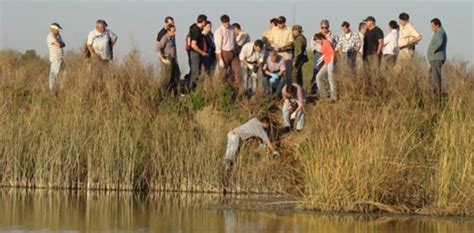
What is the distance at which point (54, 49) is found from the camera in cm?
3095

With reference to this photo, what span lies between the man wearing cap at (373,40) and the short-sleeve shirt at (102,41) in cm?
593

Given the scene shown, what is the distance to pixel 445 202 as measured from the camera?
23.6 m

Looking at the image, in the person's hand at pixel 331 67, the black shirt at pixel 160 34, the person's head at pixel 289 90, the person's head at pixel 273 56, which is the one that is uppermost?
the black shirt at pixel 160 34

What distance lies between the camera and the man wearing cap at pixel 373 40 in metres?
30.8

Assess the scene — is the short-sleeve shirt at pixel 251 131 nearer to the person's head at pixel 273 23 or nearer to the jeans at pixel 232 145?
the jeans at pixel 232 145

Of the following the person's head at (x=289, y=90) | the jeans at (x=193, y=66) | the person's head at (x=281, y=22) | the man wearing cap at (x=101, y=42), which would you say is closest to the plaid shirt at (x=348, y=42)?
the person's head at (x=281, y=22)

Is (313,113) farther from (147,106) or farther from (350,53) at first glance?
(147,106)

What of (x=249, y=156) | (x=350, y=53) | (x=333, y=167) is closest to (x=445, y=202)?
(x=333, y=167)

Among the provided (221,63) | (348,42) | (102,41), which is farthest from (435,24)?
(102,41)

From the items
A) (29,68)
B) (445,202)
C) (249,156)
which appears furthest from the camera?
(29,68)

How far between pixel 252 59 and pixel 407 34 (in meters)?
3.63

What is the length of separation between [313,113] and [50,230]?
968 centimetres

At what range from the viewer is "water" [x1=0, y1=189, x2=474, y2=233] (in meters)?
22.0

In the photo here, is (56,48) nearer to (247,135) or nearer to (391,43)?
(247,135)
